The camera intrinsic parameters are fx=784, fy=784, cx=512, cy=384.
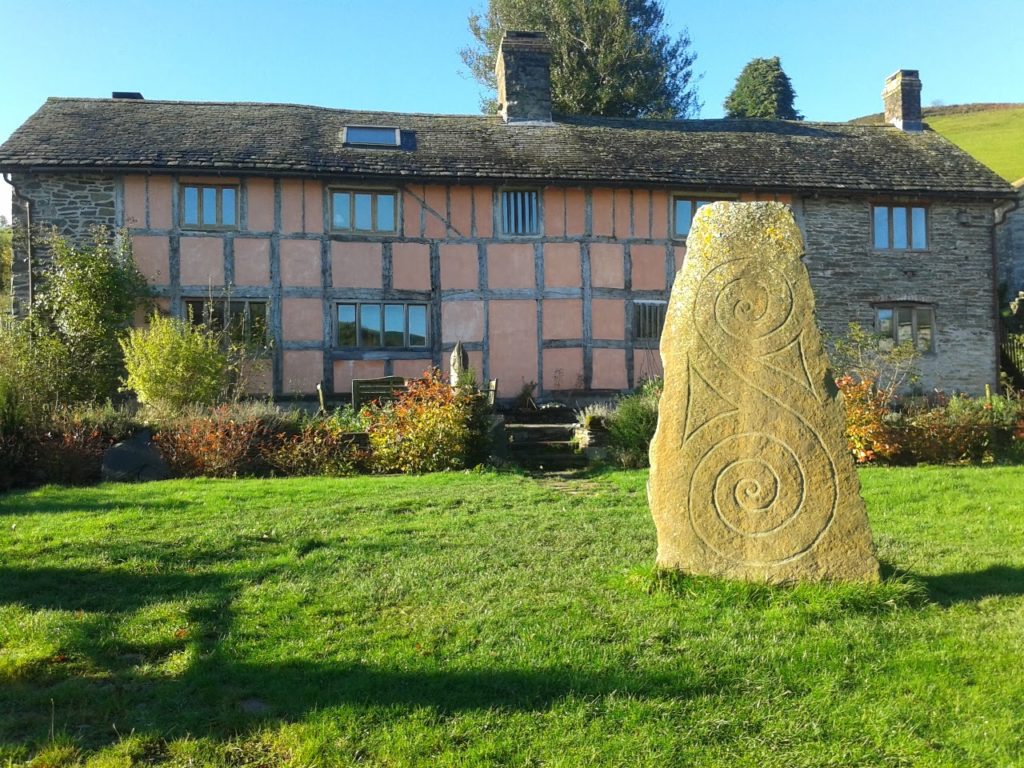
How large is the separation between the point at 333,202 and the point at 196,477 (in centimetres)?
797

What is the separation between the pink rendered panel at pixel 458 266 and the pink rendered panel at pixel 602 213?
2.56 meters

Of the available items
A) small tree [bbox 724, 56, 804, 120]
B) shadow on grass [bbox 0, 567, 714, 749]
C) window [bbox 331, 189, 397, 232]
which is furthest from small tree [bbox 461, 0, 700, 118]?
shadow on grass [bbox 0, 567, 714, 749]

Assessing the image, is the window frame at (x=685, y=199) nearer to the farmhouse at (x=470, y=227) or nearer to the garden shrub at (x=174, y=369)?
the farmhouse at (x=470, y=227)

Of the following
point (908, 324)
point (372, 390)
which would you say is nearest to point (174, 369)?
point (372, 390)

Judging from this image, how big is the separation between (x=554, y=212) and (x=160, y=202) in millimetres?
7606

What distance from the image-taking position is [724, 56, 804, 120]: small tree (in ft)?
118

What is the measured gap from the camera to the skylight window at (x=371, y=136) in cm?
1643

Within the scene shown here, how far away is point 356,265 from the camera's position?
50.8ft

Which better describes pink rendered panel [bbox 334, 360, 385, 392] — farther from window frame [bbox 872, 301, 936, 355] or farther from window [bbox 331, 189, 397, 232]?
window frame [bbox 872, 301, 936, 355]

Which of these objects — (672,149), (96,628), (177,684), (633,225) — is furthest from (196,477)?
(672,149)

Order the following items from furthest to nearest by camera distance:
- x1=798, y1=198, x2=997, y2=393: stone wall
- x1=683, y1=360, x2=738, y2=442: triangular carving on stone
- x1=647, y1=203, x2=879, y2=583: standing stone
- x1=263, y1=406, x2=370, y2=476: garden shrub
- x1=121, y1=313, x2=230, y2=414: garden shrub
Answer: x1=798, y1=198, x2=997, y2=393: stone wall
x1=121, y1=313, x2=230, y2=414: garden shrub
x1=263, y1=406, x2=370, y2=476: garden shrub
x1=683, y1=360, x2=738, y2=442: triangular carving on stone
x1=647, y1=203, x2=879, y2=583: standing stone

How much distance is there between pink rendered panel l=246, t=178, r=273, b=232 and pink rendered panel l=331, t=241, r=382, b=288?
4.33ft

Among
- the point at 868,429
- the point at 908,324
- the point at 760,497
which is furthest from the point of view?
the point at 908,324

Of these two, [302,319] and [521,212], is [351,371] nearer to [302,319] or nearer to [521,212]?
[302,319]
